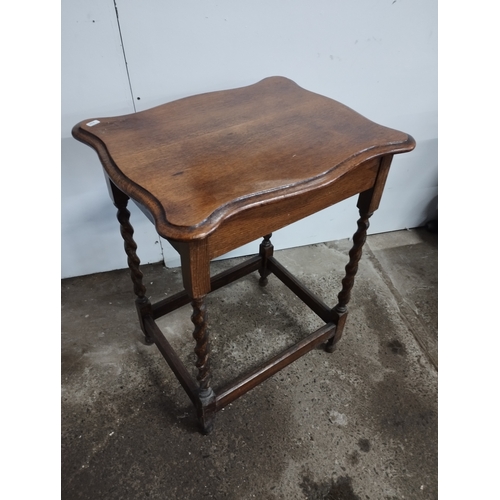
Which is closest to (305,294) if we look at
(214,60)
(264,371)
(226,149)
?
(264,371)

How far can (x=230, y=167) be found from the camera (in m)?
0.80

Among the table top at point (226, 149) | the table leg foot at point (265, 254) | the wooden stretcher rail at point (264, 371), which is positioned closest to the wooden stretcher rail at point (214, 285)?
the table leg foot at point (265, 254)

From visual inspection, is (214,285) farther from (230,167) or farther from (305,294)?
(230,167)

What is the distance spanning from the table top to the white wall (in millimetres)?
232

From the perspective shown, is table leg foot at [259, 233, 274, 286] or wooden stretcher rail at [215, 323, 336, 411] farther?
table leg foot at [259, 233, 274, 286]

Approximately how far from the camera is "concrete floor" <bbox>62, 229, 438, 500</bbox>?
43.2 inches

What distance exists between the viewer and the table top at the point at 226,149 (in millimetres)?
712

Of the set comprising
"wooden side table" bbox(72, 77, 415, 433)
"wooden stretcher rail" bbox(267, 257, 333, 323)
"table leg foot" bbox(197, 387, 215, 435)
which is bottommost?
"table leg foot" bbox(197, 387, 215, 435)

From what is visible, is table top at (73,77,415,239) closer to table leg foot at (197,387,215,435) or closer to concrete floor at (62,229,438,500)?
table leg foot at (197,387,215,435)

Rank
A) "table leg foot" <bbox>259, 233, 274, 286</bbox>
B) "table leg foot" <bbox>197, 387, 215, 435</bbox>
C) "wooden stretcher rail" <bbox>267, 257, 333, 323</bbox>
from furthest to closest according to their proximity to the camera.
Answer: "table leg foot" <bbox>259, 233, 274, 286</bbox>
"wooden stretcher rail" <bbox>267, 257, 333, 323</bbox>
"table leg foot" <bbox>197, 387, 215, 435</bbox>

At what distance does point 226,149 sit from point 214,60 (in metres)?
0.54

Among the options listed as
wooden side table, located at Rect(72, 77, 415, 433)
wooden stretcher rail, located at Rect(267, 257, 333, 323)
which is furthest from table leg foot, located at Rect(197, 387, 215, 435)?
wooden stretcher rail, located at Rect(267, 257, 333, 323)

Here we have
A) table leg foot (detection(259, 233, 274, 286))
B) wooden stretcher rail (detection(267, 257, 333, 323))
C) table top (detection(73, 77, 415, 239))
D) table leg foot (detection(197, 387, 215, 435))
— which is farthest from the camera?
table leg foot (detection(259, 233, 274, 286))

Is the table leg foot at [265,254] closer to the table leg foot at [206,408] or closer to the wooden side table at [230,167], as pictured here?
the wooden side table at [230,167]
